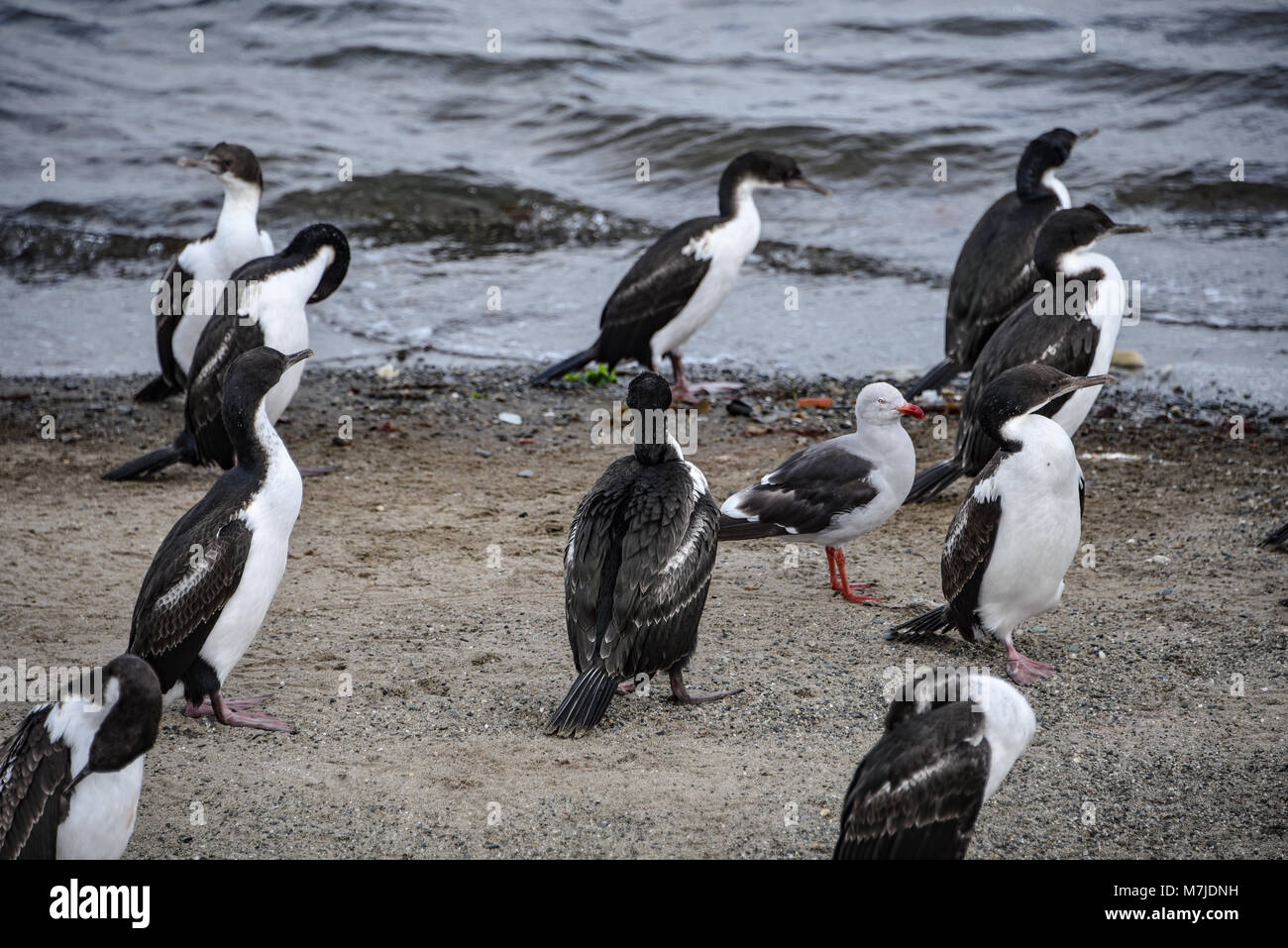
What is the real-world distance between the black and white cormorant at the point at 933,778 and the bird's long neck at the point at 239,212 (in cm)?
777

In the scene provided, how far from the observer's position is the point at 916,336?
12641mm

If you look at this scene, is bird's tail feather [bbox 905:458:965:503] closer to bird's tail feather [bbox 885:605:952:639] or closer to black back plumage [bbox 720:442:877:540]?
black back plumage [bbox 720:442:877:540]

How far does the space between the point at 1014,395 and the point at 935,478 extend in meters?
1.88

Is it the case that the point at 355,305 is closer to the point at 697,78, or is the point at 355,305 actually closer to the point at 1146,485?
the point at 1146,485

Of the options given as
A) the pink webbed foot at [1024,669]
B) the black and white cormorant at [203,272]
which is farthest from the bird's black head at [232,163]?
the pink webbed foot at [1024,669]

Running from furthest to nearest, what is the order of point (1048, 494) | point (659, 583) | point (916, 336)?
1. point (916, 336)
2. point (1048, 494)
3. point (659, 583)

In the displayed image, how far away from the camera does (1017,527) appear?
636 cm

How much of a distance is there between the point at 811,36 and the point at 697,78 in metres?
2.52

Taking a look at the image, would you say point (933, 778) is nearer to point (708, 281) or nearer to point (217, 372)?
point (217, 372)

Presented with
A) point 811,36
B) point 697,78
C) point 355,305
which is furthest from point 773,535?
point 811,36

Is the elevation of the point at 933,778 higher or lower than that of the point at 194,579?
lower

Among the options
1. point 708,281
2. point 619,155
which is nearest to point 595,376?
point 708,281

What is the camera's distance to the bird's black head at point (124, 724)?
14.6 feet

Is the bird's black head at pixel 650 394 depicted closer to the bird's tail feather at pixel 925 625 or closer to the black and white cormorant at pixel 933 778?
the bird's tail feather at pixel 925 625
